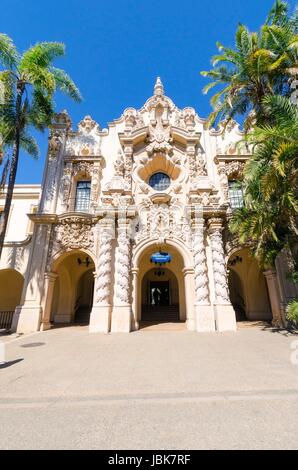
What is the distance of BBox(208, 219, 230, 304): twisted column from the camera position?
12.2 meters

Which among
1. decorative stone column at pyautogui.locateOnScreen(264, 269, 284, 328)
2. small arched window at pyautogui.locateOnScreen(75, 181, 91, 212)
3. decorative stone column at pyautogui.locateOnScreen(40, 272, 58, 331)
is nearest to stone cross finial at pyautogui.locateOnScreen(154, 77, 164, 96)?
small arched window at pyautogui.locateOnScreen(75, 181, 91, 212)

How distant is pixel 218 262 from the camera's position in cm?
1277

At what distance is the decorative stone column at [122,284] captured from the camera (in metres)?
11.6

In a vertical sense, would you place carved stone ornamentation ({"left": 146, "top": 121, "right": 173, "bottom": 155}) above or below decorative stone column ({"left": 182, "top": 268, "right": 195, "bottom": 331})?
→ above

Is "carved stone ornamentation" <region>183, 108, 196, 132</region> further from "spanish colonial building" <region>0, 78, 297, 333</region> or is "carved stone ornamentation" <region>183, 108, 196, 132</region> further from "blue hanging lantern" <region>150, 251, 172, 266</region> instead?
"blue hanging lantern" <region>150, 251, 172, 266</region>

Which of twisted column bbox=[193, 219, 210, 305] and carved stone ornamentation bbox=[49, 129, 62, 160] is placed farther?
carved stone ornamentation bbox=[49, 129, 62, 160]

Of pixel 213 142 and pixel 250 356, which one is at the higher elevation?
pixel 213 142

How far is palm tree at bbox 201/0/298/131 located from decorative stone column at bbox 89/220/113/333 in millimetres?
9701

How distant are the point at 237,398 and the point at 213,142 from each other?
17378 millimetres

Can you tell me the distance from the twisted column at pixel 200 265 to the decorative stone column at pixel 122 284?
405cm

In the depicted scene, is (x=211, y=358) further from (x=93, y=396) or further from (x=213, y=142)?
(x=213, y=142)

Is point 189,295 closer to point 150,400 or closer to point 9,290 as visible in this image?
point 150,400
